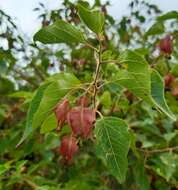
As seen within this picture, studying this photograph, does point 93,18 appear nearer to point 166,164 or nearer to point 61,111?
point 61,111

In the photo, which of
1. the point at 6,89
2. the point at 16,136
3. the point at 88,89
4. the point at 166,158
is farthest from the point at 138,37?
the point at 88,89

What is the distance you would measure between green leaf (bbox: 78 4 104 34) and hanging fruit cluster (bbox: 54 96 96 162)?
177 mm

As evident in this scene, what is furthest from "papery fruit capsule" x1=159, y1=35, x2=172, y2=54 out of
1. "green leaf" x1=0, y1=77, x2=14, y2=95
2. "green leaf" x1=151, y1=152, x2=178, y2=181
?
"green leaf" x1=0, y1=77, x2=14, y2=95

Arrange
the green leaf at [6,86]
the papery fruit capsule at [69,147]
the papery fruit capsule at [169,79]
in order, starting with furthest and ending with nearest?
the green leaf at [6,86] → the papery fruit capsule at [169,79] → the papery fruit capsule at [69,147]

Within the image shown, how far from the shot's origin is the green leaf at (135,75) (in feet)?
3.99

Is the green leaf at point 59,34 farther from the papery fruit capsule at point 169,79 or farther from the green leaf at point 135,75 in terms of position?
the papery fruit capsule at point 169,79

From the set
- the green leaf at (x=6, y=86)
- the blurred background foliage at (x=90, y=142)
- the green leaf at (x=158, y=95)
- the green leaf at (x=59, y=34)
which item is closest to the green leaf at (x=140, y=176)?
the blurred background foliage at (x=90, y=142)

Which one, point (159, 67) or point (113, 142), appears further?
point (159, 67)

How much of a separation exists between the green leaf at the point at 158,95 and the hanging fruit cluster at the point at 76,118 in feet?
0.47

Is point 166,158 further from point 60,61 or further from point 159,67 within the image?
point 60,61

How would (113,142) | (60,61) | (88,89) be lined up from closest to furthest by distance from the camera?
(113,142) < (88,89) < (60,61)

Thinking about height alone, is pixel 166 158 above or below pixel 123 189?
above

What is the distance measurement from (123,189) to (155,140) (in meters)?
0.36

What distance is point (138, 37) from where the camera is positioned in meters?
4.84
